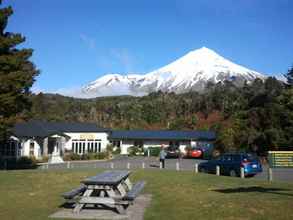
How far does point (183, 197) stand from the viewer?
14312mm

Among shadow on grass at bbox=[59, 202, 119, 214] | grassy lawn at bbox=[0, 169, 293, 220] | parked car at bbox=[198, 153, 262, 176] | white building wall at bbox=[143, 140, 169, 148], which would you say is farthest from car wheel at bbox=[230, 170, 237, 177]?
white building wall at bbox=[143, 140, 169, 148]

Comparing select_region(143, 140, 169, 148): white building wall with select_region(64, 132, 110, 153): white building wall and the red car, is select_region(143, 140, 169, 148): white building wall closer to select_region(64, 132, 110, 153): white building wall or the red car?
select_region(64, 132, 110, 153): white building wall

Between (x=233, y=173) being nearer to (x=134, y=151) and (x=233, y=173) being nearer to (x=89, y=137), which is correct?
(x=134, y=151)

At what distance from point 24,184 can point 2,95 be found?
318 inches

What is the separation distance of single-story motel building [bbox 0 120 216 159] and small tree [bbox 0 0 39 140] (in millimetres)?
14847

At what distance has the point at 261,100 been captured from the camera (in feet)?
155

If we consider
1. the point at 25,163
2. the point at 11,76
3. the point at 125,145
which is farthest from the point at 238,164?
the point at 125,145

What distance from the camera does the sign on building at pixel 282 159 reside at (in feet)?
63.9

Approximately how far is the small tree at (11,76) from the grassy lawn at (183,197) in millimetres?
5145

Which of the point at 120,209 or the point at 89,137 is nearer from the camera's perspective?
the point at 120,209

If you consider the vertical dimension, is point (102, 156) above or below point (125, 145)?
below

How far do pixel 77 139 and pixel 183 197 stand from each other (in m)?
38.9

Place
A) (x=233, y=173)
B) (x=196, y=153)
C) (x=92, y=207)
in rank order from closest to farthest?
(x=92, y=207), (x=233, y=173), (x=196, y=153)

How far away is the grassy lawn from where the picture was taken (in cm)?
Answer: 1107
